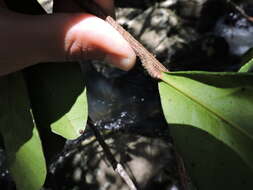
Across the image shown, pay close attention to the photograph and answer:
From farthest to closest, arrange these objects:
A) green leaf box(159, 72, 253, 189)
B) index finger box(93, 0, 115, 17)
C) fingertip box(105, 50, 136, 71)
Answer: index finger box(93, 0, 115, 17) < fingertip box(105, 50, 136, 71) < green leaf box(159, 72, 253, 189)

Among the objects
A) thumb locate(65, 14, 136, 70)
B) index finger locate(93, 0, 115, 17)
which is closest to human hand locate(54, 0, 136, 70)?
thumb locate(65, 14, 136, 70)

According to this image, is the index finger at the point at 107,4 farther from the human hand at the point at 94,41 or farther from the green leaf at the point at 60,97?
the green leaf at the point at 60,97

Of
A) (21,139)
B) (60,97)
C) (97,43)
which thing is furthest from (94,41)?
(21,139)

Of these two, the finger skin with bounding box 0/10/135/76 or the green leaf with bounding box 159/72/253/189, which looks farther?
the finger skin with bounding box 0/10/135/76

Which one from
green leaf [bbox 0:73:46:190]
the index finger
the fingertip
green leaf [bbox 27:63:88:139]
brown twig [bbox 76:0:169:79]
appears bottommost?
green leaf [bbox 0:73:46:190]

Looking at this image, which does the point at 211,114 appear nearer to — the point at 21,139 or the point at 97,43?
the point at 97,43

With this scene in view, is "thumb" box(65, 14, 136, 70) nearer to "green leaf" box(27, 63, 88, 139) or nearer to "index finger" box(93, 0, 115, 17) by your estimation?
"green leaf" box(27, 63, 88, 139)

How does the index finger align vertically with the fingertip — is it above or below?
above
